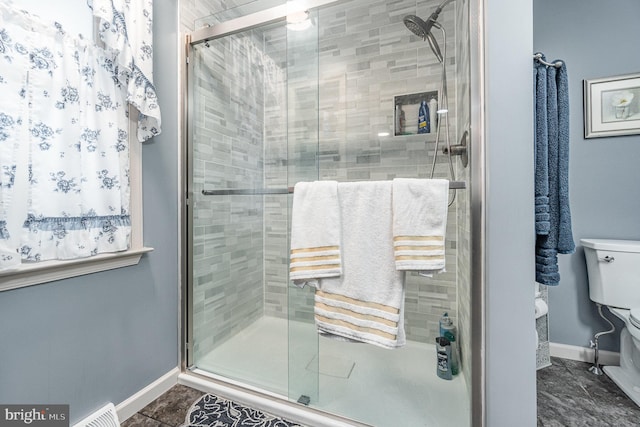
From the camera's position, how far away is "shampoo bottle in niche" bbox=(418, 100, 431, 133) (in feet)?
6.06

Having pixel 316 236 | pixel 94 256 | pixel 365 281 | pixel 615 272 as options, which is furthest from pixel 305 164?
pixel 615 272

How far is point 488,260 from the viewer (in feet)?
3.35

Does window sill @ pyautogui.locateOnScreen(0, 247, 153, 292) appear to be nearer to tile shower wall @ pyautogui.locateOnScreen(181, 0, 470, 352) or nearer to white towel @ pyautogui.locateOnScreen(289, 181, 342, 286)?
tile shower wall @ pyautogui.locateOnScreen(181, 0, 470, 352)

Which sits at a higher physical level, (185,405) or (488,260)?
(488,260)

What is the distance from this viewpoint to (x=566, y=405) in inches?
55.1

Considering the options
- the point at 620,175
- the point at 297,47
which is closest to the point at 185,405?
the point at 297,47

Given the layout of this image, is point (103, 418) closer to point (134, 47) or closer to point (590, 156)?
point (134, 47)

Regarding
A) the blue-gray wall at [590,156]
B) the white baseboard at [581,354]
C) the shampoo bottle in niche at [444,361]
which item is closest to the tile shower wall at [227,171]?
the shampoo bottle in niche at [444,361]

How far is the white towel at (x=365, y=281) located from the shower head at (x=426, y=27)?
102cm

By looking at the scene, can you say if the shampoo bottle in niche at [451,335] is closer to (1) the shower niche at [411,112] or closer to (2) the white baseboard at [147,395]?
(1) the shower niche at [411,112]

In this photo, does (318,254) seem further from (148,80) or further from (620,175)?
(620,175)

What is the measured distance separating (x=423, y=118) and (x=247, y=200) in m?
1.29

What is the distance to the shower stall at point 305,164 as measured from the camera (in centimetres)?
138

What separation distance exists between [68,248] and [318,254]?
3.07 feet
